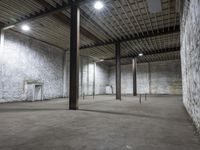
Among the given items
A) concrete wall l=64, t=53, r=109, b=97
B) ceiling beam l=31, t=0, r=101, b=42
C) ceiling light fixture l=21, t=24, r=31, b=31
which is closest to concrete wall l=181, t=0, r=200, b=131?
ceiling beam l=31, t=0, r=101, b=42

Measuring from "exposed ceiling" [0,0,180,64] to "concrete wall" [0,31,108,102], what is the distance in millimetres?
924

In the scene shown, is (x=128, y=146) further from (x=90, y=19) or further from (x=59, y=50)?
(x=59, y=50)

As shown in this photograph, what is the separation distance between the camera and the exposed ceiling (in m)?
7.39

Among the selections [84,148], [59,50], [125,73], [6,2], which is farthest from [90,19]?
[125,73]

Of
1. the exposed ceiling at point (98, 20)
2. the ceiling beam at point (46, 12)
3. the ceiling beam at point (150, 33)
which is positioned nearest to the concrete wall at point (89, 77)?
the exposed ceiling at point (98, 20)

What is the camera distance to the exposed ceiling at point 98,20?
7.39 m

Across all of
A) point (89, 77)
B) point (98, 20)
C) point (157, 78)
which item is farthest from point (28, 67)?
point (157, 78)

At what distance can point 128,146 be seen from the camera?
2.40m

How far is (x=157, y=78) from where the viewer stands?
884 inches

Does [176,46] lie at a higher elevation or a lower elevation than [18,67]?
higher

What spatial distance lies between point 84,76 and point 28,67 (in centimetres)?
809

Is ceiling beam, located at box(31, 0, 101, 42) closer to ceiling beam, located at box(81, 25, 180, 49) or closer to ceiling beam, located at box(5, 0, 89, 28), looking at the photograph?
ceiling beam, located at box(5, 0, 89, 28)

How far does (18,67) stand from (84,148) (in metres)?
10.5

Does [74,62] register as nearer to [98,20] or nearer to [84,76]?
[98,20]
